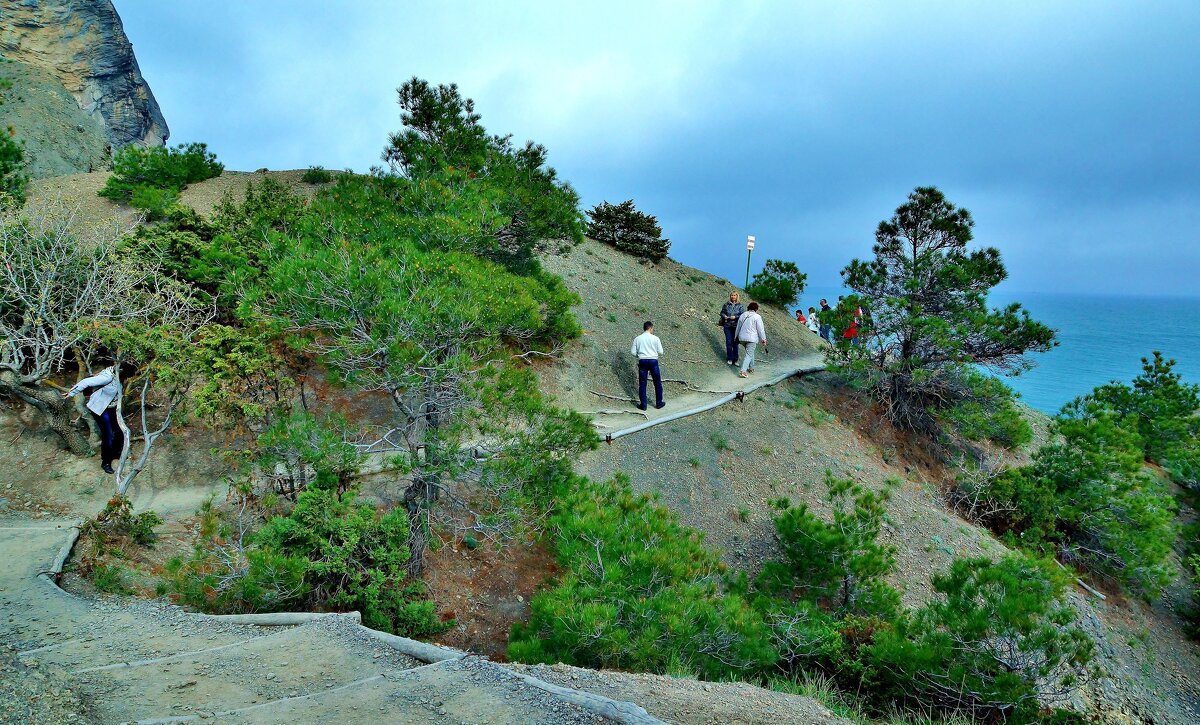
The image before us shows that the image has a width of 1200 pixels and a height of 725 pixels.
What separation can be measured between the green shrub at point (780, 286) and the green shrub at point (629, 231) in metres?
4.49

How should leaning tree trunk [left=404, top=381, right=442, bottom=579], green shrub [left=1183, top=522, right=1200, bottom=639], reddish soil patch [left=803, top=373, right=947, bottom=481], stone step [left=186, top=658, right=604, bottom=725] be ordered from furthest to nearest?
reddish soil patch [left=803, top=373, right=947, bottom=481]
green shrub [left=1183, top=522, right=1200, bottom=639]
leaning tree trunk [left=404, top=381, right=442, bottom=579]
stone step [left=186, top=658, right=604, bottom=725]

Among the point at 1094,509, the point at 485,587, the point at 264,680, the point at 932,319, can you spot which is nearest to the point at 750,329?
the point at 932,319

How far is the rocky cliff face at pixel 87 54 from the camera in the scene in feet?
106

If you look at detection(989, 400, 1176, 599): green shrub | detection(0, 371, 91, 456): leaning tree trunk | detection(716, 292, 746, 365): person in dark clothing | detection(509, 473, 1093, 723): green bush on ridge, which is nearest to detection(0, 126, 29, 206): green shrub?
detection(0, 371, 91, 456): leaning tree trunk

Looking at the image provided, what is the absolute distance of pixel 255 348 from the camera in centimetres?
877

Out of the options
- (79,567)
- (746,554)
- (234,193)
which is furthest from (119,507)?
(234,193)

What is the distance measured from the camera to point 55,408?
29.9ft

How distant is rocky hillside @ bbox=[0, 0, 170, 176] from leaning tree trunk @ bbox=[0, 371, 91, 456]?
21784 millimetres

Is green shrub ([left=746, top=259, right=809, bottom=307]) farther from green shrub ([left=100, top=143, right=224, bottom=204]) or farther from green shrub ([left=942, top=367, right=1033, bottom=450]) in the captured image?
green shrub ([left=100, top=143, right=224, bottom=204])

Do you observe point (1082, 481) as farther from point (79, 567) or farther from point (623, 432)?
point (79, 567)

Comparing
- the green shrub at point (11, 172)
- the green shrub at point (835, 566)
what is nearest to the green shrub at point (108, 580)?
the green shrub at point (835, 566)

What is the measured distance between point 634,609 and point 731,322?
12.3 meters

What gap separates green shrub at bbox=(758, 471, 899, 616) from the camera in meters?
8.19

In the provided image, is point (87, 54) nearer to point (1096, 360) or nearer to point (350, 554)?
point (350, 554)
